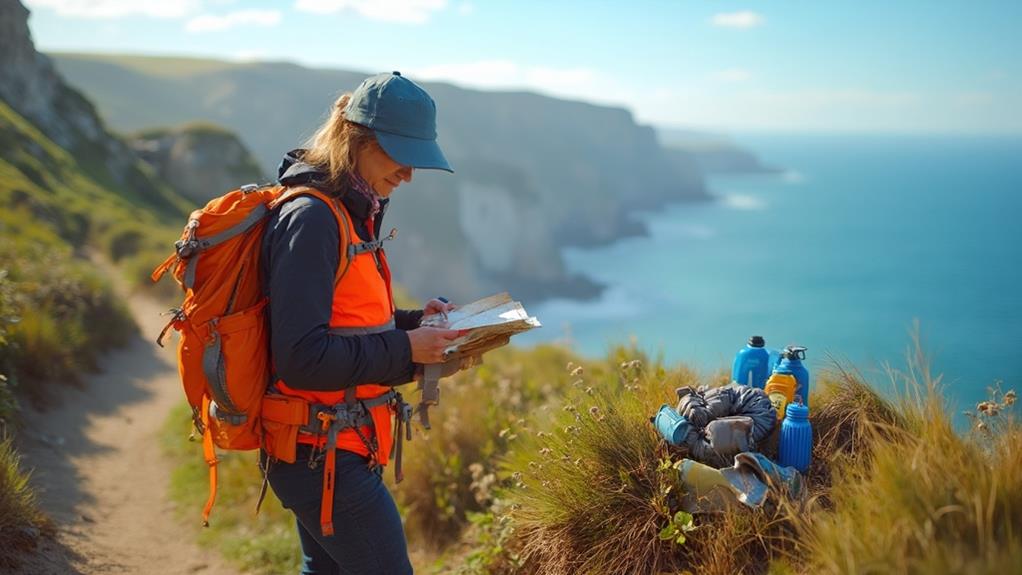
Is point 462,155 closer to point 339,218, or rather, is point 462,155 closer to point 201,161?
point 201,161

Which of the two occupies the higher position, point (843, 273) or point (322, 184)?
point (322, 184)

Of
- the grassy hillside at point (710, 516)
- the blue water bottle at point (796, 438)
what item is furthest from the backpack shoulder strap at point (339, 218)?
the blue water bottle at point (796, 438)

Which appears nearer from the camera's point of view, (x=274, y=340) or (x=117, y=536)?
(x=274, y=340)

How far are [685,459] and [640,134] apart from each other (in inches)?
5818

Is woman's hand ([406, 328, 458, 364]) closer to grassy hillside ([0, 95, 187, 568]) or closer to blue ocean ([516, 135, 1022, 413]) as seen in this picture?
blue ocean ([516, 135, 1022, 413])

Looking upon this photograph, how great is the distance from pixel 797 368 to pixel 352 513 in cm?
226

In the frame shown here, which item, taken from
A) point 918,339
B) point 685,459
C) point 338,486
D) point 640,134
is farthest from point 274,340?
point 640,134

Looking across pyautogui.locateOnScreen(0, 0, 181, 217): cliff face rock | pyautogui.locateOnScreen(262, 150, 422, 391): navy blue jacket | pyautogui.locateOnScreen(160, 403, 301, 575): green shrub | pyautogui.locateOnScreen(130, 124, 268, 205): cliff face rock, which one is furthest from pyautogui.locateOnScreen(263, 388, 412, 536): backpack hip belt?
pyautogui.locateOnScreen(130, 124, 268, 205): cliff face rock

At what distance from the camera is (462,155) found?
10212cm

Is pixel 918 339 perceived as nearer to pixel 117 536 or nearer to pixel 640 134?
pixel 117 536

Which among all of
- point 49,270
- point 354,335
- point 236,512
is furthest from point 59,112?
point 354,335

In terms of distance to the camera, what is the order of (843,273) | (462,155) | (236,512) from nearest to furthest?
(236,512) → (843,273) → (462,155)

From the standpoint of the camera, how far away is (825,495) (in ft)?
9.92

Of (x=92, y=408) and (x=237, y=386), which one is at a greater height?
(x=237, y=386)
